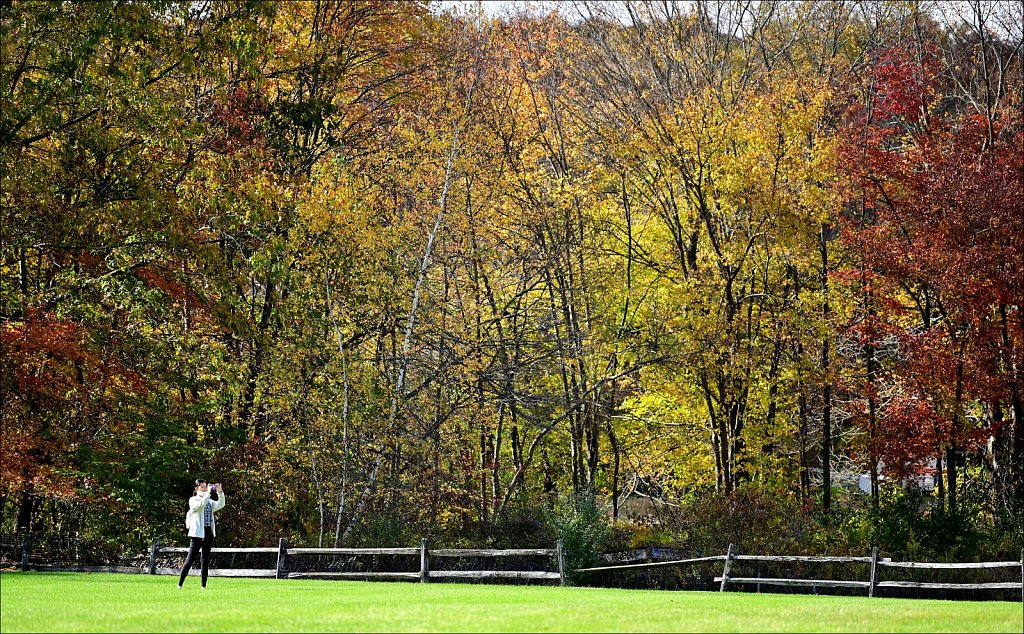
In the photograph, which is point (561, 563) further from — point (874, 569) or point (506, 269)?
point (506, 269)

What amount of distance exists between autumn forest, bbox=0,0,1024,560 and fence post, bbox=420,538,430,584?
237cm

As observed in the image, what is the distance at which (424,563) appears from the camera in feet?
72.0

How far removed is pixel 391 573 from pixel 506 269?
9445 millimetres

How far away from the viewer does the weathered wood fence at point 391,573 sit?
21.7 m

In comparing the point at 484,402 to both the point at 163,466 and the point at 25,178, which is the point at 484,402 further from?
the point at 25,178

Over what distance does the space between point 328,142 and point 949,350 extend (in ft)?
46.6

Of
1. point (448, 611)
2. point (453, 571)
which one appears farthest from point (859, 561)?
point (448, 611)

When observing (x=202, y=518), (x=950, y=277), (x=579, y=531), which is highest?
(x=950, y=277)

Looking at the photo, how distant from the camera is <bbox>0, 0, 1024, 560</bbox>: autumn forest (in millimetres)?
21172

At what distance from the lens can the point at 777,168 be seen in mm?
24859

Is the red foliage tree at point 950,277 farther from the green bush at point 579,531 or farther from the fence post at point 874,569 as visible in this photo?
the green bush at point 579,531

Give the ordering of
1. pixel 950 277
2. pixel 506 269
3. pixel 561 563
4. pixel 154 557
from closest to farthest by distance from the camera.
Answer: pixel 950 277
pixel 561 563
pixel 154 557
pixel 506 269

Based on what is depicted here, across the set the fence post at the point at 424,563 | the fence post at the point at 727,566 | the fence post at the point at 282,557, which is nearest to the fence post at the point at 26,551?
the fence post at the point at 282,557

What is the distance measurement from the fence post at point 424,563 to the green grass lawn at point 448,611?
3.69 metres
